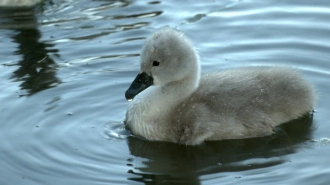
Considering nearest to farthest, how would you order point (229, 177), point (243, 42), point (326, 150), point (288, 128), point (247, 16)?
1. point (229, 177)
2. point (326, 150)
3. point (288, 128)
4. point (243, 42)
5. point (247, 16)

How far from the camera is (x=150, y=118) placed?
273 inches

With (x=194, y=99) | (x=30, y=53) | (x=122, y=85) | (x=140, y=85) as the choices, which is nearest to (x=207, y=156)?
(x=194, y=99)

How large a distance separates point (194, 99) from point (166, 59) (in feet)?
1.40

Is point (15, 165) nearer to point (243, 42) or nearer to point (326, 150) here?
point (326, 150)

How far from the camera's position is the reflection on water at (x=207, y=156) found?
6289 millimetres

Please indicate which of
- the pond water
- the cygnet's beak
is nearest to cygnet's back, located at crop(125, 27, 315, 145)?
the cygnet's beak

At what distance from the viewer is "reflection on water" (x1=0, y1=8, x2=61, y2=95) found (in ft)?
27.1

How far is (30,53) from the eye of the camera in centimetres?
922

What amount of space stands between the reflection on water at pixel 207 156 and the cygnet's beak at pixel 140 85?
0.42 meters

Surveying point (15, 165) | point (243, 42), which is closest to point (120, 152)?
point (15, 165)

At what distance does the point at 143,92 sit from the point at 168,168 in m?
1.06

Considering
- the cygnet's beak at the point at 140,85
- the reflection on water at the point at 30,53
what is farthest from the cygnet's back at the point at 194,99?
the reflection on water at the point at 30,53

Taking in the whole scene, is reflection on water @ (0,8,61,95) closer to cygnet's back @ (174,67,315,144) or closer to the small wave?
the small wave

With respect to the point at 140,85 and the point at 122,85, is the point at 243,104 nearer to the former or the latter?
the point at 140,85
